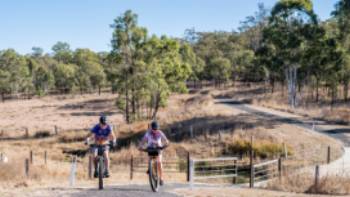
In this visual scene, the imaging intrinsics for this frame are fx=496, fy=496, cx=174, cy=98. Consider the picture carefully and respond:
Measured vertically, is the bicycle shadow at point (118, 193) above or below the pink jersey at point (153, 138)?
below

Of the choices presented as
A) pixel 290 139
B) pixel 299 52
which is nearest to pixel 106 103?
pixel 299 52

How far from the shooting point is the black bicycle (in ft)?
42.0

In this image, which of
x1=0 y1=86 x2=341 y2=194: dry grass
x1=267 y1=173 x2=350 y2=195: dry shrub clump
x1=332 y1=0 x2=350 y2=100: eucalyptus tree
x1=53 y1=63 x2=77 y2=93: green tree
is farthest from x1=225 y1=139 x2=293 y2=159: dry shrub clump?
x1=53 y1=63 x2=77 y2=93: green tree

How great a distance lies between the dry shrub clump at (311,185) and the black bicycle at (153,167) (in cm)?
520

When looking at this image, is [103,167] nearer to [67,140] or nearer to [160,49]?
[67,140]

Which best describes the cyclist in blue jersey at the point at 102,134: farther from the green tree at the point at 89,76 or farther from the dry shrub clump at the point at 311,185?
the green tree at the point at 89,76

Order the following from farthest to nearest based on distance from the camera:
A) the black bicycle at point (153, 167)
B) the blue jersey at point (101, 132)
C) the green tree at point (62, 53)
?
1. the green tree at point (62, 53)
2. the blue jersey at point (101, 132)
3. the black bicycle at point (153, 167)

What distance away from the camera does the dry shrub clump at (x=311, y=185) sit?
15.0 m

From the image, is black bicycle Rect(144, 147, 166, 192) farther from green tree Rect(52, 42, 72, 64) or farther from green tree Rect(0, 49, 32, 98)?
green tree Rect(52, 42, 72, 64)

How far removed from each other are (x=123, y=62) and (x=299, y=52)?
18.0 m

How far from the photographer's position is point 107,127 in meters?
13.1

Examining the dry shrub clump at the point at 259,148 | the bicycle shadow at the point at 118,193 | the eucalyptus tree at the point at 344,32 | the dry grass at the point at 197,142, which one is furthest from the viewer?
the eucalyptus tree at the point at 344,32

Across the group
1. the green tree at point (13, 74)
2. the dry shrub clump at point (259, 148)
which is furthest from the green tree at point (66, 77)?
the dry shrub clump at point (259, 148)

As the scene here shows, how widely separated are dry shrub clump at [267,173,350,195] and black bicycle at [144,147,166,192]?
5196mm
